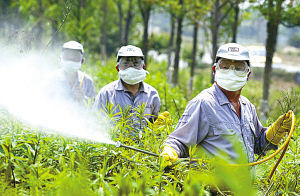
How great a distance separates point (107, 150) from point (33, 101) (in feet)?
4.48

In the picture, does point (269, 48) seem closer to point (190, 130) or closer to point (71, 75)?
point (71, 75)

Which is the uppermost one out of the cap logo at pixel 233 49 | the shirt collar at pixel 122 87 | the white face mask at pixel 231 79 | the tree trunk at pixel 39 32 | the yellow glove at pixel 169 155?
Answer: the tree trunk at pixel 39 32

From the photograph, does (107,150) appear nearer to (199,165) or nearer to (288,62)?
(199,165)

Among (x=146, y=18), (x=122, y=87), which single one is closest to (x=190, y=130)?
(x=122, y=87)

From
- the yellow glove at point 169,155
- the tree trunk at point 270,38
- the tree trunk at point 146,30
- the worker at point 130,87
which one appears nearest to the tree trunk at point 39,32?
the worker at point 130,87

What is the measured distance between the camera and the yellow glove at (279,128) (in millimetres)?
3391

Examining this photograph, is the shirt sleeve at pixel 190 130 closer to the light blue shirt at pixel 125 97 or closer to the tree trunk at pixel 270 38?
the light blue shirt at pixel 125 97

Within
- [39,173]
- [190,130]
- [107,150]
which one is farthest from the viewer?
[190,130]

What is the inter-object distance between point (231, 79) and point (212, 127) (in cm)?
56

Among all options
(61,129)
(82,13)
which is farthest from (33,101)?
(82,13)

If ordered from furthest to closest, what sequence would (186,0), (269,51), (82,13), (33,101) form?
(186,0) → (82,13) → (269,51) → (33,101)

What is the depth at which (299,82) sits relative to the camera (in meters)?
27.9

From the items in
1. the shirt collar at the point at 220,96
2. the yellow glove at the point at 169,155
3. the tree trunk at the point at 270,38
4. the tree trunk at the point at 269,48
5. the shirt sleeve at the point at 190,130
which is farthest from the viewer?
the tree trunk at the point at 269,48

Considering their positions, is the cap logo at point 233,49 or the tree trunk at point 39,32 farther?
the tree trunk at point 39,32
